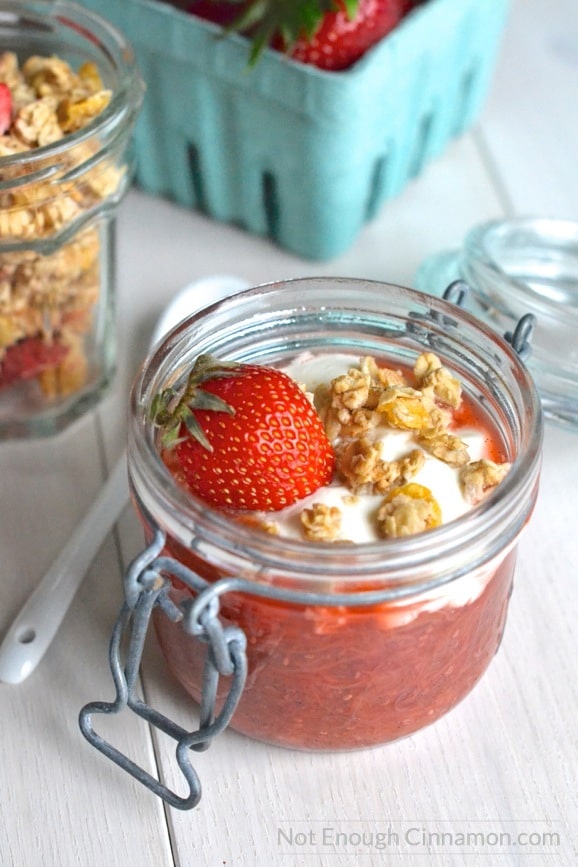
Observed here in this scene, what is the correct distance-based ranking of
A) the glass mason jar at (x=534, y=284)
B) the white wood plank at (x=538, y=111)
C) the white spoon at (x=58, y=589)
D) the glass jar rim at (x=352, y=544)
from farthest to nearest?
the white wood plank at (x=538, y=111) → the glass mason jar at (x=534, y=284) → the white spoon at (x=58, y=589) → the glass jar rim at (x=352, y=544)

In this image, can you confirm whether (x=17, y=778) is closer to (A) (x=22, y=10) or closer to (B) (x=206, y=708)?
(B) (x=206, y=708)

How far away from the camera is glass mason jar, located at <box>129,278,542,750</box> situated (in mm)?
470

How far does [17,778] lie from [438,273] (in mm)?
471

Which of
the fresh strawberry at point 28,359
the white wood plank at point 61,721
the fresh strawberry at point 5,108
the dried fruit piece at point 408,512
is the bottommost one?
the white wood plank at point 61,721

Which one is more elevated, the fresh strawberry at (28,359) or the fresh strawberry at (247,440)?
the fresh strawberry at (247,440)

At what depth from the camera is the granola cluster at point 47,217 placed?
647 millimetres

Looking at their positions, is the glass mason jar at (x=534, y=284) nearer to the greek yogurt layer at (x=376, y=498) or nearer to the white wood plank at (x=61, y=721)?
the greek yogurt layer at (x=376, y=498)

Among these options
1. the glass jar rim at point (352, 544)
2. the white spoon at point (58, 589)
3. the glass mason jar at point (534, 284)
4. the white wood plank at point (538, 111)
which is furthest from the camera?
the white wood plank at point (538, 111)

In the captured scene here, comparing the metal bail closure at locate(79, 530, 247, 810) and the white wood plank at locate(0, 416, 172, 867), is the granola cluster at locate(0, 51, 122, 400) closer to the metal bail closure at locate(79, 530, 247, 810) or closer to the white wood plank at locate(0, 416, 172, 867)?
the white wood plank at locate(0, 416, 172, 867)

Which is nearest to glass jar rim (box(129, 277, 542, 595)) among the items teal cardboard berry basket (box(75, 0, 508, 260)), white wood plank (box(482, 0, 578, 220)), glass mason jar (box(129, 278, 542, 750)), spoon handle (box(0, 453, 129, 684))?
glass mason jar (box(129, 278, 542, 750))

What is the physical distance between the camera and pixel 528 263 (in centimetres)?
81

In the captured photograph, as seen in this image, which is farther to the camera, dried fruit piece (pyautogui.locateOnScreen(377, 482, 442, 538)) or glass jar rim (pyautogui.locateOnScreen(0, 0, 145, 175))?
glass jar rim (pyautogui.locateOnScreen(0, 0, 145, 175))

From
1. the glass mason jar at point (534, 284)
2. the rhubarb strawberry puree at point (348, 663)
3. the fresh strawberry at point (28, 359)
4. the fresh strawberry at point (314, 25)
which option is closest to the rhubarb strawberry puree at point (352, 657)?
the rhubarb strawberry puree at point (348, 663)

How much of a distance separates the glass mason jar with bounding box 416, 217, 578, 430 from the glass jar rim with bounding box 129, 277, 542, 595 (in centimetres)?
14
